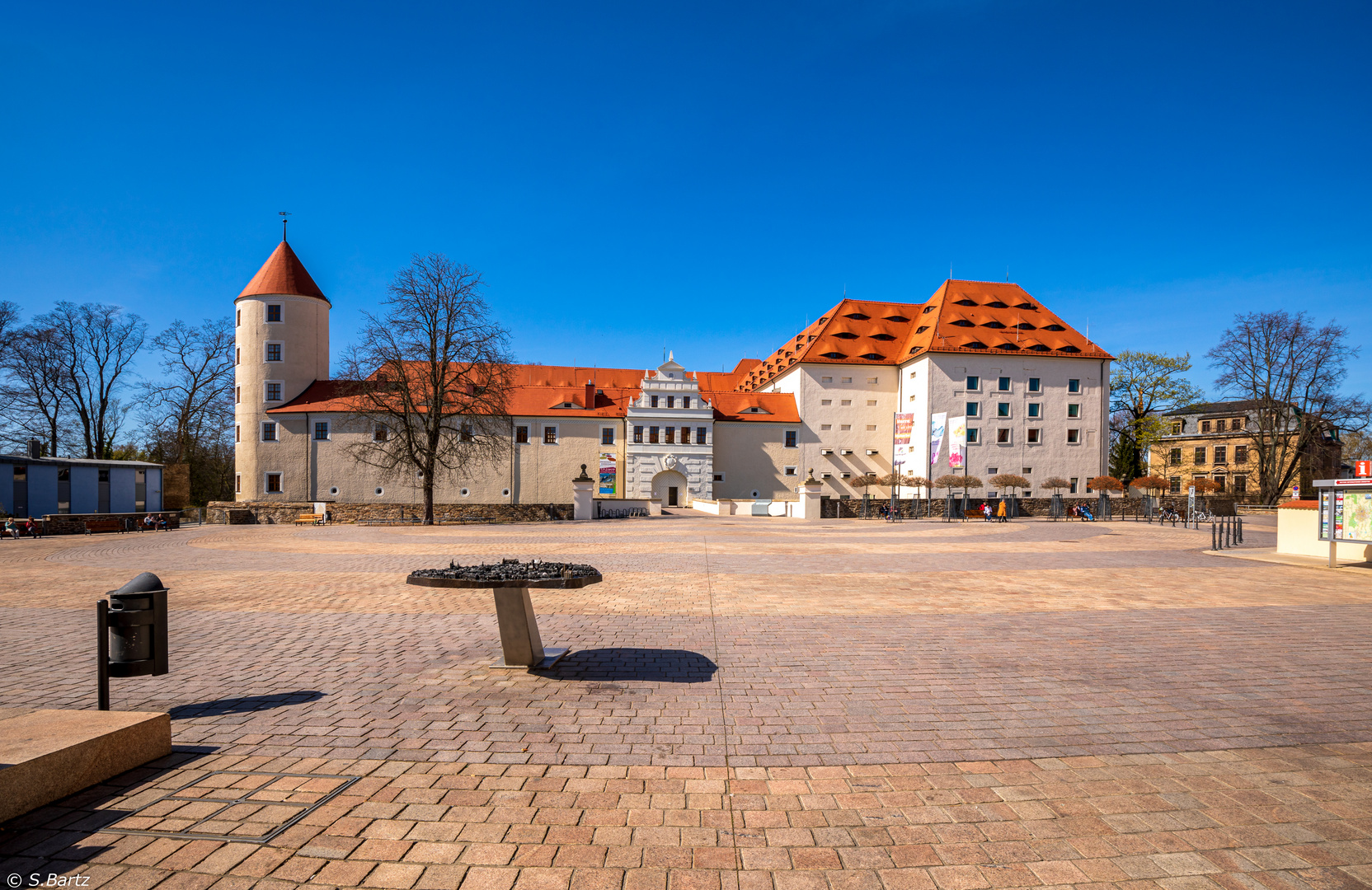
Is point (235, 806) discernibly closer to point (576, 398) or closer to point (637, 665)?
point (637, 665)

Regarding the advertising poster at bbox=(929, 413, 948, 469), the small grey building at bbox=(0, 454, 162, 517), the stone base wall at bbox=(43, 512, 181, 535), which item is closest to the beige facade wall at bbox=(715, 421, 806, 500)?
the advertising poster at bbox=(929, 413, 948, 469)

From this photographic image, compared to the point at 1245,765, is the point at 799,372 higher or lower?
higher

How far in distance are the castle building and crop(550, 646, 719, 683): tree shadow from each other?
141 ft

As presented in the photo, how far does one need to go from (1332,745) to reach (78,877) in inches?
278

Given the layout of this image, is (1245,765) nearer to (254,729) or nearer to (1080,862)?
(1080,862)

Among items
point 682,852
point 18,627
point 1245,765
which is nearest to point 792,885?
point 682,852

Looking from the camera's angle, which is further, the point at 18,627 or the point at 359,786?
the point at 18,627

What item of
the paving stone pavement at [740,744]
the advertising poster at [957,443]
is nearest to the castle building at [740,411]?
the advertising poster at [957,443]

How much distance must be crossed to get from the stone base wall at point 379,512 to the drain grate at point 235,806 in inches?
1354

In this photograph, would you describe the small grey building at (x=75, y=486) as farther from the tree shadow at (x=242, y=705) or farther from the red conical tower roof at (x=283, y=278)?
the tree shadow at (x=242, y=705)

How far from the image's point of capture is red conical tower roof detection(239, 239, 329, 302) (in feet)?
161

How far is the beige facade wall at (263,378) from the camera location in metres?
48.5

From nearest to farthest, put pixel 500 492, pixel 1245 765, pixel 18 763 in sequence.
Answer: pixel 18 763 < pixel 1245 765 < pixel 500 492

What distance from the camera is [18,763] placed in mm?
3250
